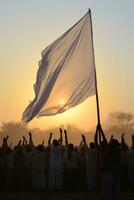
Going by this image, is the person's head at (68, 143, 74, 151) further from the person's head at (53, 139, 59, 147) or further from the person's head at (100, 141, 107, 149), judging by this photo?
the person's head at (100, 141, 107, 149)

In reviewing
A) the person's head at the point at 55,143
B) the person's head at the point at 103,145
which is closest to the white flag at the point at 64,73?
the person's head at the point at 103,145

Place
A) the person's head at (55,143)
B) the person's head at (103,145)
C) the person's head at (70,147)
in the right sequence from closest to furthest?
the person's head at (103,145) < the person's head at (55,143) < the person's head at (70,147)

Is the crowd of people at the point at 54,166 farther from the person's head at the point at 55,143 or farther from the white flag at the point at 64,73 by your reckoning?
the white flag at the point at 64,73

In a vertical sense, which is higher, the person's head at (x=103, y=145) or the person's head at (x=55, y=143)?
the person's head at (x=55, y=143)

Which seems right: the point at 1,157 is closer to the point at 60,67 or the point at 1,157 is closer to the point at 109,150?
the point at 60,67

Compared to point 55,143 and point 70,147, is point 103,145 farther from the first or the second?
point 70,147

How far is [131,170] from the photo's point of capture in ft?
83.0

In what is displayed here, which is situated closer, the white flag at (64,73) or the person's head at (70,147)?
the white flag at (64,73)

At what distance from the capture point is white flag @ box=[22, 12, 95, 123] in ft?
57.1

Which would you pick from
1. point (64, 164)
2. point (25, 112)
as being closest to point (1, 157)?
point (64, 164)

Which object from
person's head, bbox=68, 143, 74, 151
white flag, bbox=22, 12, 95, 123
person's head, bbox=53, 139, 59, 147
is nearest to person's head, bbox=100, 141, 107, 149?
white flag, bbox=22, 12, 95, 123

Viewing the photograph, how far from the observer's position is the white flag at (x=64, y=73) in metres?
17.4

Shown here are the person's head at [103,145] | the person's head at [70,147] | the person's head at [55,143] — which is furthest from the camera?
the person's head at [70,147]

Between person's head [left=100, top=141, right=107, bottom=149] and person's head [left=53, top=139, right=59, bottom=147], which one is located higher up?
person's head [left=53, top=139, right=59, bottom=147]
